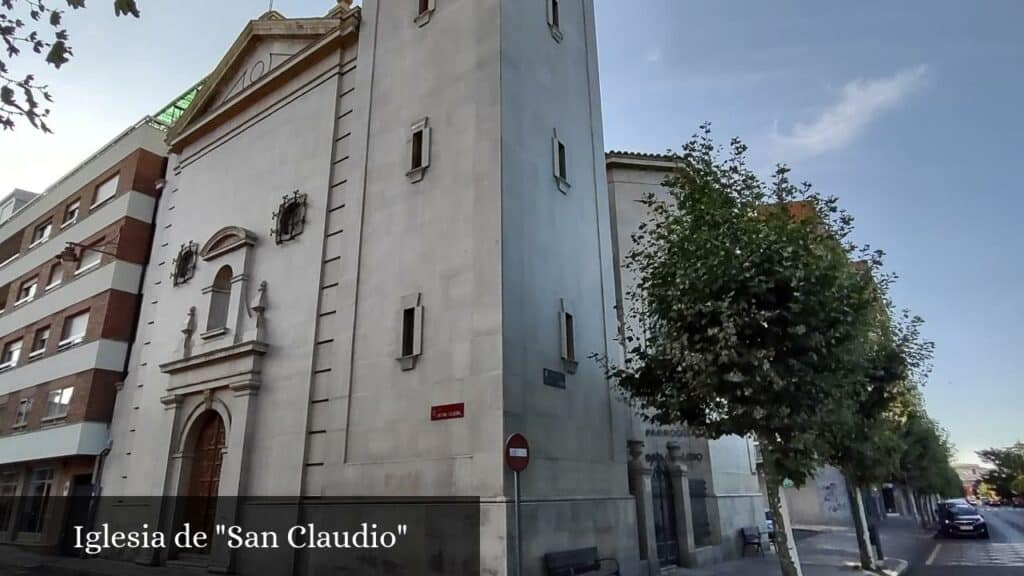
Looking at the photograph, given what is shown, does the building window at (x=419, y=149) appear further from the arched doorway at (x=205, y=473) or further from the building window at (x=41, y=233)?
the building window at (x=41, y=233)

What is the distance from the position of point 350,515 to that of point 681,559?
8581mm

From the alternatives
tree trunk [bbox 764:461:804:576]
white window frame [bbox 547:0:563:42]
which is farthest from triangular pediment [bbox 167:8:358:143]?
tree trunk [bbox 764:461:804:576]

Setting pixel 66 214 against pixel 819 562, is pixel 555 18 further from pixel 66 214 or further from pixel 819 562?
pixel 66 214

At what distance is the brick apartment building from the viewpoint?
19.5m

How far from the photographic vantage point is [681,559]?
49.3ft

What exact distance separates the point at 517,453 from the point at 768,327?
4.61 metres

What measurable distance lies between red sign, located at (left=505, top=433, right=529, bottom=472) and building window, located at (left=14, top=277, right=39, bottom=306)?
24.6m

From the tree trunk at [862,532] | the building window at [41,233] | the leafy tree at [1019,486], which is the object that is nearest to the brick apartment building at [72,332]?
the building window at [41,233]

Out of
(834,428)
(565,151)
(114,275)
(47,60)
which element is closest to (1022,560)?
(834,428)

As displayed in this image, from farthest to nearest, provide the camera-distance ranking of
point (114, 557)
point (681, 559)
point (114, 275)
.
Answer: point (114, 275) < point (114, 557) < point (681, 559)

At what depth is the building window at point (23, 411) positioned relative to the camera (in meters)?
21.6

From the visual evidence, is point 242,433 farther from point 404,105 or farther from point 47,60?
point 47,60

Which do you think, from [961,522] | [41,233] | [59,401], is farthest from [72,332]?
[961,522]

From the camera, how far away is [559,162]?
13.4m
